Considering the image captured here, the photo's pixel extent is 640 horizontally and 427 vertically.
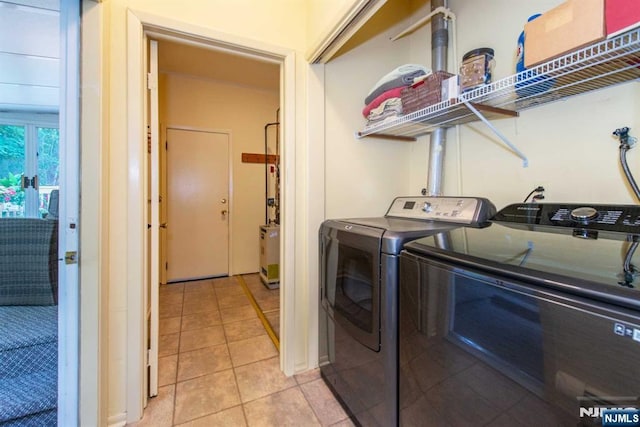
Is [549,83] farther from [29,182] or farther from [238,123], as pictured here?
[238,123]

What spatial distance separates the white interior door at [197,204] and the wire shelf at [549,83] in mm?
2884

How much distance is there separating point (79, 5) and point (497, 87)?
1.79 m

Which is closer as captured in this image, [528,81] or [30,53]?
[528,81]

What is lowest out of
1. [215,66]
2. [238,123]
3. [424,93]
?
[424,93]

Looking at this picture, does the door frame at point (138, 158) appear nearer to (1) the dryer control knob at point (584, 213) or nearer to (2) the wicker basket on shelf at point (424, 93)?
(2) the wicker basket on shelf at point (424, 93)

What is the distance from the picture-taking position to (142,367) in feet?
4.69

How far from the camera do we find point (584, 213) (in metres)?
1.00

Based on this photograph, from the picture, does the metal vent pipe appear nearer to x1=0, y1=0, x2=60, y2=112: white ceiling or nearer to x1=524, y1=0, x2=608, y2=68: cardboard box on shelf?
x1=524, y1=0, x2=608, y2=68: cardboard box on shelf

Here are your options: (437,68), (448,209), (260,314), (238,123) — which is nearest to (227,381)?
(260,314)

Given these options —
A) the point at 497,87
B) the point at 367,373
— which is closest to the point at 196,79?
the point at 497,87

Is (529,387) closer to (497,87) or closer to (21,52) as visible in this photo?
(497,87)

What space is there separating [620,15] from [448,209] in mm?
855

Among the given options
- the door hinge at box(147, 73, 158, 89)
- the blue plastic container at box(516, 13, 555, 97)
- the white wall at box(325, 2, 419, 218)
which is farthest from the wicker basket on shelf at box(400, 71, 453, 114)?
the door hinge at box(147, 73, 158, 89)

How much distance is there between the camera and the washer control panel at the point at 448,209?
1.27 meters
